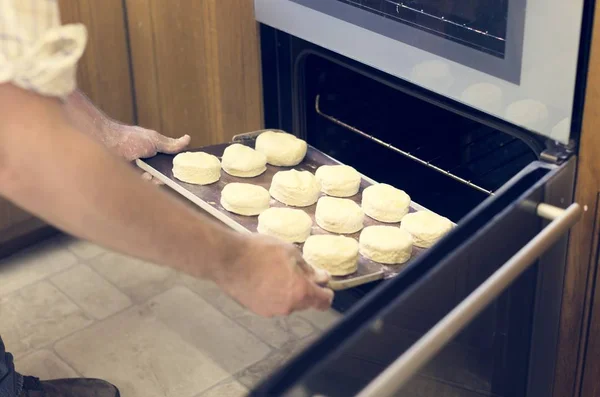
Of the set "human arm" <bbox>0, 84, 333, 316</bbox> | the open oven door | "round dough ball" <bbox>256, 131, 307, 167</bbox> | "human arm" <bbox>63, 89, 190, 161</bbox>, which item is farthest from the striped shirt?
"round dough ball" <bbox>256, 131, 307, 167</bbox>

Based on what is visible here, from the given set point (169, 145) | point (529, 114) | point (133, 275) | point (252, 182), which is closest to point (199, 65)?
point (169, 145)

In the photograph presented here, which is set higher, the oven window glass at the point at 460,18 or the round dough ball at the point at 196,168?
the oven window glass at the point at 460,18

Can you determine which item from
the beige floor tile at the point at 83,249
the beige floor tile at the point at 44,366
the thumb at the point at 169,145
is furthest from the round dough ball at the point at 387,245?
the beige floor tile at the point at 83,249

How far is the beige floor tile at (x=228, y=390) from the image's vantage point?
68.3 inches

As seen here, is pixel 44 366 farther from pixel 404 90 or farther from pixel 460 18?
pixel 460 18

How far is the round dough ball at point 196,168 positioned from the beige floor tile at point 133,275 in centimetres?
57

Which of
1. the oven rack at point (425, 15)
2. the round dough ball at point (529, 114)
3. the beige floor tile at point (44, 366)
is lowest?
the beige floor tile at point (44, 366)

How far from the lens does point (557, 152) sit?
1.15 meters

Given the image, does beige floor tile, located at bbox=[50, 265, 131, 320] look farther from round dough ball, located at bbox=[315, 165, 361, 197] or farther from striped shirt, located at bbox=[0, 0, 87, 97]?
striped shirt, located at bbox=[0, 0, 87, 97]

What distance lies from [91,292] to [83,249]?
0.61 ft

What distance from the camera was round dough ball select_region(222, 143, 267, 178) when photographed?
1544 mm

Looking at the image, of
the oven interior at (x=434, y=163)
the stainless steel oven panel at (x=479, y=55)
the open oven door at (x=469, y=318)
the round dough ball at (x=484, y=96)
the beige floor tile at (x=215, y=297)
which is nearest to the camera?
the open oven door at (x=469, y=318)

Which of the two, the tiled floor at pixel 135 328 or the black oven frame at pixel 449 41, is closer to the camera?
the black oven frame at pixel 449 41

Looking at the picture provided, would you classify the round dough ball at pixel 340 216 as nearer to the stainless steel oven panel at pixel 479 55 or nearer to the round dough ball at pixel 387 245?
the round dough ball at pixel 387 245
